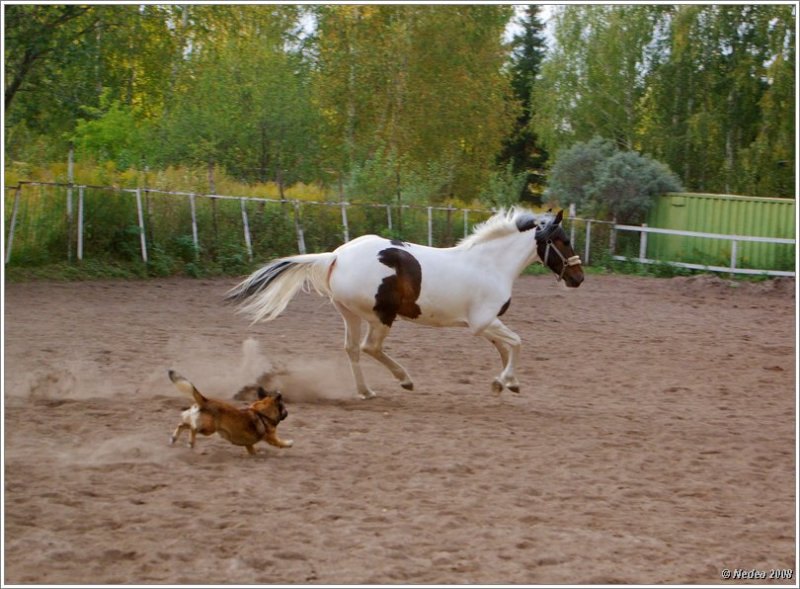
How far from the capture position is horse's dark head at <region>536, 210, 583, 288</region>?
889 cm

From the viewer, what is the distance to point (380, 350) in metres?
8.69

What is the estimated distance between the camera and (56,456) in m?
6.04

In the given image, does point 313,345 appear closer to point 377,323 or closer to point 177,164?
point 377,323

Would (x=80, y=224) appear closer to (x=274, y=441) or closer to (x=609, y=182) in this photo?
(x=274, y=441)

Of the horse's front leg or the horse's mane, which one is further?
the horse's mane

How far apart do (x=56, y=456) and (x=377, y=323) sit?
3204 mm

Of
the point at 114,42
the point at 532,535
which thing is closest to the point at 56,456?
the point at 532,535

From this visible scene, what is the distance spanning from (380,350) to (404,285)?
0.71 metres

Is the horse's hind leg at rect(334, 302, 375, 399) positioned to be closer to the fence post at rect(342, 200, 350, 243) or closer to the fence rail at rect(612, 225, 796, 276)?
the fence post at rect(342, 200, 350, 243)

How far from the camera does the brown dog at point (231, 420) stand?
616cm

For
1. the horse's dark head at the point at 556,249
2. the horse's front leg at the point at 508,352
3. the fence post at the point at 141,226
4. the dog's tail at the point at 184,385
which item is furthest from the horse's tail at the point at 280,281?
the fence post at the point at 141,226

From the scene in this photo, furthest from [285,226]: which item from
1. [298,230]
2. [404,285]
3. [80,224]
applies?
[404,285]

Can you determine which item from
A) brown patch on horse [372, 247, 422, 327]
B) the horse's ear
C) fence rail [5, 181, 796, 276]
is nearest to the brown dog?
brown patch on horse [372, 247, 422, 327]

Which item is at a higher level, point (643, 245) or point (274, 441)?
point (643, 245)
